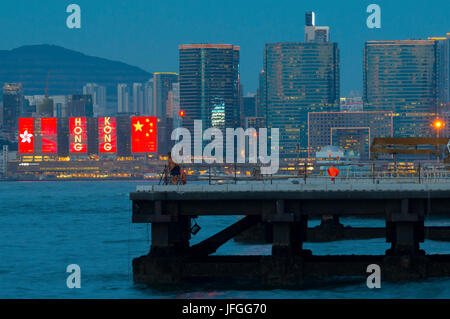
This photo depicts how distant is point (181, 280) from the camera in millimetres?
42531

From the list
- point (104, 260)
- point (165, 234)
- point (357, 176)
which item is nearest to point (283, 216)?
point (165, 234)

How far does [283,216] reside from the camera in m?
41.5

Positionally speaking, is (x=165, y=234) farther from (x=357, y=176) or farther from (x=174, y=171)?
(x=357, y=176)

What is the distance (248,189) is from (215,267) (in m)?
3.76

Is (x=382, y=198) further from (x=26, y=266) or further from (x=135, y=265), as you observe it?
(x=26, y=266)

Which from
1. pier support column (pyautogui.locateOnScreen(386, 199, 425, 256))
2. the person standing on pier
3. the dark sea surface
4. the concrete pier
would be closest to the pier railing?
the person standing on pier

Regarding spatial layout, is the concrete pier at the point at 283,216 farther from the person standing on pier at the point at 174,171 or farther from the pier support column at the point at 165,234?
the person standing on pier at the point at 174,171

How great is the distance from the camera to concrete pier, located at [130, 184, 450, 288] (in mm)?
41594

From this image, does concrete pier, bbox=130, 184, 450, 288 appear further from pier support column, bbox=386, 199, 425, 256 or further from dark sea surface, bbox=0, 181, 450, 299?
dark sea surface, bbox=0, 181, 450, 299

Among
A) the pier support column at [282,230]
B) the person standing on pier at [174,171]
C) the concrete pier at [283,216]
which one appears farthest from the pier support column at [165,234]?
the pier support column at [282,230]

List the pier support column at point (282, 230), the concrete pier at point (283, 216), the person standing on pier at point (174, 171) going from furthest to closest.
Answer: the person standing on pier at point (174, 171) → the concrete pier at point (283, 216) → the pier support column at point (282, 230)

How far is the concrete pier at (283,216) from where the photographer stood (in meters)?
41.6

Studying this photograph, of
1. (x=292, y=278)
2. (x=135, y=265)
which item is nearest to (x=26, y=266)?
(x=135, y=265)
